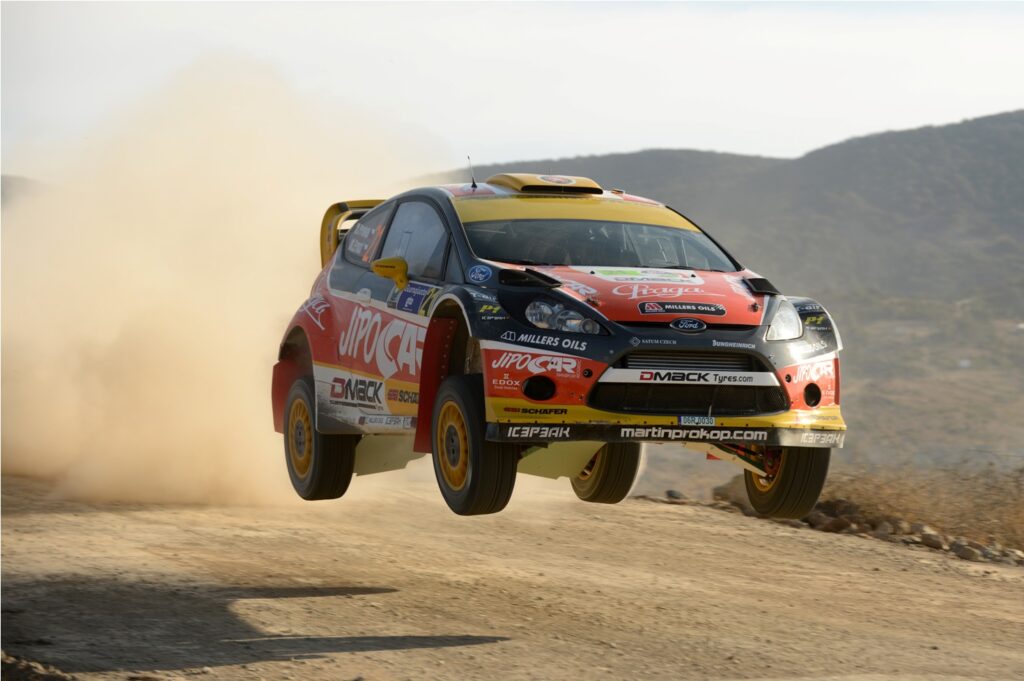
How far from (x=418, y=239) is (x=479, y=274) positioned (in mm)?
1100

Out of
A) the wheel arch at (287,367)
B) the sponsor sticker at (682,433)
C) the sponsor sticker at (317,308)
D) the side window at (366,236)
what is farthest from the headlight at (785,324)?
the wheel arch at (287,367)

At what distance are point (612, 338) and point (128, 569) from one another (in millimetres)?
5874

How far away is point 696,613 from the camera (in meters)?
11.2

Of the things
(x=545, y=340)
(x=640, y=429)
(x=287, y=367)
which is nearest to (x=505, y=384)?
(x=545, y=340)

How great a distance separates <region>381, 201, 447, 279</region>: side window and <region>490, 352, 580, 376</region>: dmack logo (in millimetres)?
1046

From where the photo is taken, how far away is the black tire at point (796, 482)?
7.56m

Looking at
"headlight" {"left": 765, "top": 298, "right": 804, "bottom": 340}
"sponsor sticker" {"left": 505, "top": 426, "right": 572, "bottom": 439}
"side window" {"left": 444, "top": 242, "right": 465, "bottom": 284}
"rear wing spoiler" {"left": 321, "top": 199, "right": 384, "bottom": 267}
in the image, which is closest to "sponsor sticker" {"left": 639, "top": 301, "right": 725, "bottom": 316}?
"headlight" {"left": 765, "top": 298, "right": 804, "bottom": 340}

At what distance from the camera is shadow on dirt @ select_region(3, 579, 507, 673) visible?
9320 millimetres

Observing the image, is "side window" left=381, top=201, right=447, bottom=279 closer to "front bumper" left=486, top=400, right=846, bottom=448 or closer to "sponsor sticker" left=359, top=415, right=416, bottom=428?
"sponsor sticker" left=359, top=415, right=416, bottom=428

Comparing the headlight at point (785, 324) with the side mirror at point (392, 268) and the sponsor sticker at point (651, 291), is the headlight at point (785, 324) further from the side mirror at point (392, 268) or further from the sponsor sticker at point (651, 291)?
the side mirror at point (392, 268)

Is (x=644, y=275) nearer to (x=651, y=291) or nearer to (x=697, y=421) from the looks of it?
(x=651, y=291)

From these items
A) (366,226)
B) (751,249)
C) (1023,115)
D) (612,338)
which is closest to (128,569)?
(366,226)

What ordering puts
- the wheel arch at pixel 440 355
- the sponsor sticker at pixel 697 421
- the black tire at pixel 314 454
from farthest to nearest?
the black tire at pixel 314 454
the wheel arch at pixel 440 355
the sponsor sticker at pixel 697 421

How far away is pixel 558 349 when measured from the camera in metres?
6.85
